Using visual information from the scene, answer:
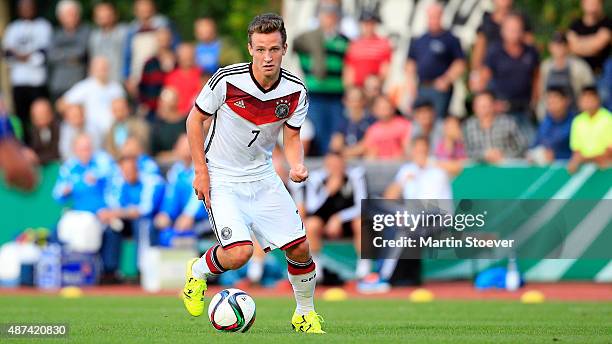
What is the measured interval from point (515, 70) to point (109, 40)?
6.48 m

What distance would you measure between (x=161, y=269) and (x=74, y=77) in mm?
4563

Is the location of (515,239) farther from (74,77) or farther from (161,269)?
(74,77)

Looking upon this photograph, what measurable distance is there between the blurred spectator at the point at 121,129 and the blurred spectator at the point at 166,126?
0.25 metres

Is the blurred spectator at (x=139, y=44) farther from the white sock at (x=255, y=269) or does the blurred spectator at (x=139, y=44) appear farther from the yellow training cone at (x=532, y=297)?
the yellow training cone at (x=532, y=297)

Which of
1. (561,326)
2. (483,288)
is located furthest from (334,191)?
(561,326)

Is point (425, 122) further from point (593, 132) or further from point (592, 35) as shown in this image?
point (592, 35)

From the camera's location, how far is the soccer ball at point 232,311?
974 centimetres

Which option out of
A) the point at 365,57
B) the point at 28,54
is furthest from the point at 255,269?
the point at 28,54

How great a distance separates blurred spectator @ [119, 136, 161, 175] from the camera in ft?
58.3

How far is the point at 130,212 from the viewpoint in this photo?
17.7 meters

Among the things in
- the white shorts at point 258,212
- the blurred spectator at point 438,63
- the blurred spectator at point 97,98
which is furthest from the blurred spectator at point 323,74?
the white shorts at point 258,212

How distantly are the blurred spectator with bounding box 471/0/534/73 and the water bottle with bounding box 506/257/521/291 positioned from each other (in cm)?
376

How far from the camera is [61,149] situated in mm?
18906

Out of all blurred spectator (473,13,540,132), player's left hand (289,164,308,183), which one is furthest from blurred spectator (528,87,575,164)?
player's left hand (289,164,308,183)
